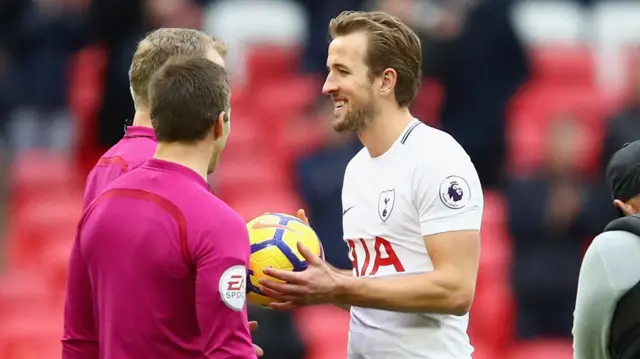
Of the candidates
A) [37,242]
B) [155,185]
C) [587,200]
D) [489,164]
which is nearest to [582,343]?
[155,185]

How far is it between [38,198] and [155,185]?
22.8ft

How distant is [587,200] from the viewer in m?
9.51

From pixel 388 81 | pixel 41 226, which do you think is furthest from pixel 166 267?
pixel 41 226

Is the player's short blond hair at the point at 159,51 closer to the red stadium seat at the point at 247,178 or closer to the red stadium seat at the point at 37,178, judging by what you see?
the red stadium seat at the point at 247,178

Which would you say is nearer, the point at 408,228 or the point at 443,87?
the point at 408,228

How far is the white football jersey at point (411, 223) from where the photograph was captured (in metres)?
4.59

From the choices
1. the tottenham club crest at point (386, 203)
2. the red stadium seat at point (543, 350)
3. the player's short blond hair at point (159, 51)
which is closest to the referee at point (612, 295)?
the tottenham club crest at point (386, 203)

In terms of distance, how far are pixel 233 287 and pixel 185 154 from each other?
18.2 inches

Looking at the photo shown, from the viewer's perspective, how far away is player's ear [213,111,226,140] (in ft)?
13.3

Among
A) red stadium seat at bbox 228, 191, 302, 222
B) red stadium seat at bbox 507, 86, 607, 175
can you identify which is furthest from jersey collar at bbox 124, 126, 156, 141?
red stadium seat at bbox 507, 86, 607, 175

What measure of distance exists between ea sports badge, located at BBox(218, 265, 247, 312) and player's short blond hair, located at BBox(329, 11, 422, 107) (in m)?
1.21

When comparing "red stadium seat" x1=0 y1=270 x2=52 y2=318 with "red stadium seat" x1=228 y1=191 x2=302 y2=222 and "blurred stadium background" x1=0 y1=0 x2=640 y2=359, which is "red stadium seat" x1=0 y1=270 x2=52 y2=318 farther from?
"red stadium seat" x1=228 y1=191 x2=302 y2=222

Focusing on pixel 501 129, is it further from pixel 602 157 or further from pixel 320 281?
pixel 320 281

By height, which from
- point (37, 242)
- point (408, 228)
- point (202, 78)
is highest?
point (202, 78)
